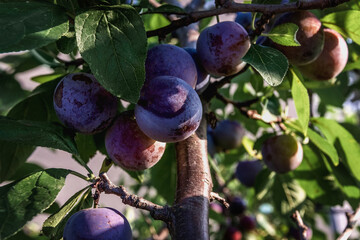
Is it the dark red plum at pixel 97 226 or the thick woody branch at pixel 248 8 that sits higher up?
the thick woody branch at pixel 248 8

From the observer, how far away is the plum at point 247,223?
2.14 meters

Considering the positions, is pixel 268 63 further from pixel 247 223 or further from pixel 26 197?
pixel 247 223

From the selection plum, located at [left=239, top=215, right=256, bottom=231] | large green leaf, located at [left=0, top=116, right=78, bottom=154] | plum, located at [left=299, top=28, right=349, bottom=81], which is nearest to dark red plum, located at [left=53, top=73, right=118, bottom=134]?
large green leaf, located at [left=0, top=116, right=78, bottom=154]

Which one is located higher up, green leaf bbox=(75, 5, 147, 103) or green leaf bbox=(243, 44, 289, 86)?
green leaf bbox=(75, 5, 147, 103)

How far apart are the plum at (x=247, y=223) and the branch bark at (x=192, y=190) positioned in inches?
54.8

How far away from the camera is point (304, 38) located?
0.82m

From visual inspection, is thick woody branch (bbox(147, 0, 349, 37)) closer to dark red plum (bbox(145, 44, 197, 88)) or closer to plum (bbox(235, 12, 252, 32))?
dark red plum (bbox(145, 44, 197, 88))

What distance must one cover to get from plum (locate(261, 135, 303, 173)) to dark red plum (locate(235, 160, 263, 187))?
479 millimetres

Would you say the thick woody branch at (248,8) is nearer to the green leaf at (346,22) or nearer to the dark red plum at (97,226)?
the green leaf at (346,22)

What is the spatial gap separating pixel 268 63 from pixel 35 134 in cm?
41

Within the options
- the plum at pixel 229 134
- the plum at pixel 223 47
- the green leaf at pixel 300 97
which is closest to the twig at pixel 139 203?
the plum at pixel 223 47

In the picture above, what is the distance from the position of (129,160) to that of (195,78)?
19 centimetres

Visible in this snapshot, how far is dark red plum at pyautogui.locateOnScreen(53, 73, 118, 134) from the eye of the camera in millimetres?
687

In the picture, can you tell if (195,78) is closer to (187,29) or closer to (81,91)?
(81,91)
